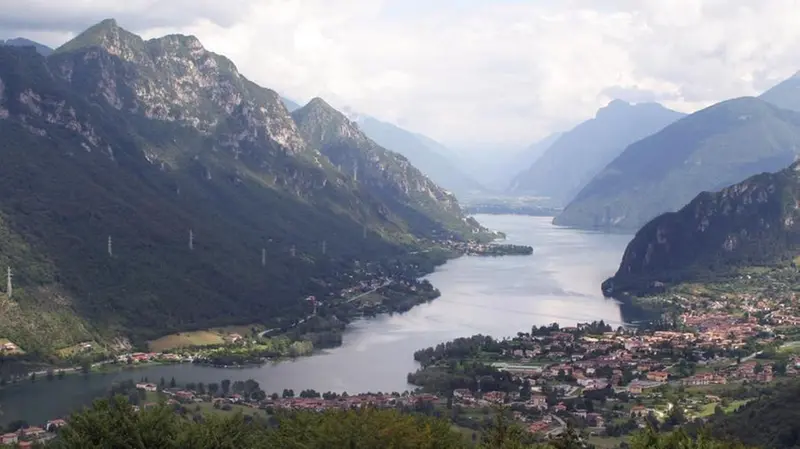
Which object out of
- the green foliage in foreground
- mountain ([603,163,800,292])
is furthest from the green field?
the green foliage in foreground

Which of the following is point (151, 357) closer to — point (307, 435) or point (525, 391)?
point (525, 391)

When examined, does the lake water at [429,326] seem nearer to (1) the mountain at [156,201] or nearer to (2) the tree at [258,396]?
(2) the tree at [258,396]

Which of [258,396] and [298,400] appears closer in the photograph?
[298,400]

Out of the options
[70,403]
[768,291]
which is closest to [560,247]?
[768,291]

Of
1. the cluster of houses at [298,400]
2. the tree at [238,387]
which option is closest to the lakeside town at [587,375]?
the cluster of houses at [298,400]

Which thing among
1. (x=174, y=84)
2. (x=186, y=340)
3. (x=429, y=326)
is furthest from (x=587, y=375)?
(x=174, y=84)

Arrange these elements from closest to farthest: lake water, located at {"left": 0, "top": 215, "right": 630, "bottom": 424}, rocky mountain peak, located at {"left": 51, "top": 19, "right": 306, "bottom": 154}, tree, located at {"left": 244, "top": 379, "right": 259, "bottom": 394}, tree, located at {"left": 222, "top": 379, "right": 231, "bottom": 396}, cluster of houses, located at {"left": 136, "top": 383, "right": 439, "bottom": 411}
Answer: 1. cluster of houses, located at {"left": 136, "top": 383, "right": 439, "bottom": 411}
2. tree, located at {"left": 244, "top": 379, "right": 259, "bottom": 394}
3. tree, located at {"left": 222, "top": 379, "right": 231, "bottom": 396}
4. lake water, located at {"left": 0, "top": 215, "right": 630, "bottom": 424}
5. rocky mountain peak, located at {"left": 51, "top": 19, "right": 306, "bottom": 154}

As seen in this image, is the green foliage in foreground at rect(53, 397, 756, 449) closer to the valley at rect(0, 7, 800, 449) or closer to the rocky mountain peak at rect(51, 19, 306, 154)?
the valley at rect(0, 7, 800, 449)
